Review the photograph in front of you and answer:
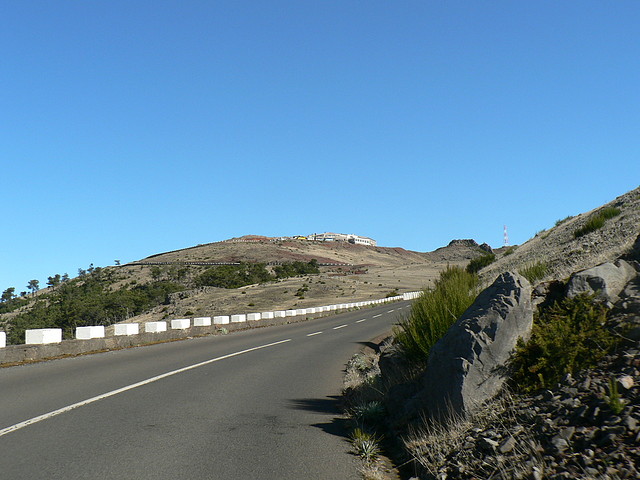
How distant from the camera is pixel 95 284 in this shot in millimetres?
145875

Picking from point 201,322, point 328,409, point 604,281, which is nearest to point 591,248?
point 328,409

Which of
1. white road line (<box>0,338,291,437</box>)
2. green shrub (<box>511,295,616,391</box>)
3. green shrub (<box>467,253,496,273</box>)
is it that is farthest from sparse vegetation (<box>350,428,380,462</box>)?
green shrub (<box>467,253,496,273</box>)

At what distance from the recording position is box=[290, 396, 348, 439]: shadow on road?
7.56 m

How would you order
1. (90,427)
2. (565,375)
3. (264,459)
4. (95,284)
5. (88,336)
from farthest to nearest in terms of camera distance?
(95,284) < (88,336) < (90,427) < (264,459) < (565,375)

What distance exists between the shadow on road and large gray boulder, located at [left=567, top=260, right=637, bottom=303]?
3.29 m

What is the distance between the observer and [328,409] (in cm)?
903

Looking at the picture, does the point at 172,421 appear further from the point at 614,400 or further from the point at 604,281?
the point at 604,281

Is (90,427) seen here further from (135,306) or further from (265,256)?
(265,256)

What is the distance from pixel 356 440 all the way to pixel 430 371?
118 centimetres

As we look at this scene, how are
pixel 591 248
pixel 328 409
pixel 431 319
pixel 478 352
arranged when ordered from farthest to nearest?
pixel 591 248 → pixel 431 319 → pixel 328 409 → pixel 478 352

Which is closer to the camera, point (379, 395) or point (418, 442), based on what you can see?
point (418, 442)

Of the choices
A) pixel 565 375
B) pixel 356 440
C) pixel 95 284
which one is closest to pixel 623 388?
pixel 565 375

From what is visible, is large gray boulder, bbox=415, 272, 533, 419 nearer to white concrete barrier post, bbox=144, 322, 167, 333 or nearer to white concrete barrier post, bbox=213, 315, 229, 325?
white concrete barrier post, bbox=144, 322, 167, 333

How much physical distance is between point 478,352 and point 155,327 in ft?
60.3
